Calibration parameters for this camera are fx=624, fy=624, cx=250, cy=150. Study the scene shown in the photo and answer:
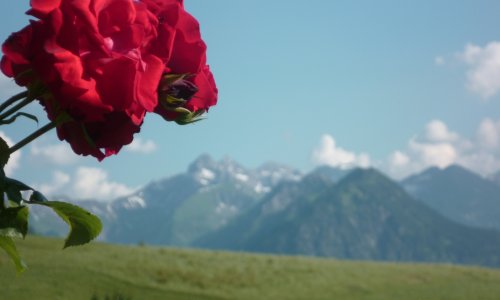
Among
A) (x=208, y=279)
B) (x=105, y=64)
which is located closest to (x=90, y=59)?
(x=105, y=64)

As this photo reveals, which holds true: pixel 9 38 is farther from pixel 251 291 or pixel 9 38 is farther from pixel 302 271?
pixel 302 271

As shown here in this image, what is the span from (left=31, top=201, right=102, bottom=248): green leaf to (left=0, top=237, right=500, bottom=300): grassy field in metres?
4.84

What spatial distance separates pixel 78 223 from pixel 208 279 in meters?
12.6

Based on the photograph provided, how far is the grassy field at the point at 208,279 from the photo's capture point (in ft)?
23.2

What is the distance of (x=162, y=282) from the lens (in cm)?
1190

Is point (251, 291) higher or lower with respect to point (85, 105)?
higher

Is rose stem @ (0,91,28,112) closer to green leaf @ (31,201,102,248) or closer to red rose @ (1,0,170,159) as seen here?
red rose @ (1,0,170,159)

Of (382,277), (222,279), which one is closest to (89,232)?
(222,279)

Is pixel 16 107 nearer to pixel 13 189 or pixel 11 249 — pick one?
pixel 13 189

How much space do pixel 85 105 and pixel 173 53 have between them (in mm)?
239

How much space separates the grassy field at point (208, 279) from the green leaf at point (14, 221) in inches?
191

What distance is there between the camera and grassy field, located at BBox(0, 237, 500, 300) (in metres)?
7.07

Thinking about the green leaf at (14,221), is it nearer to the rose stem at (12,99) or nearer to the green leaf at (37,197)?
the green leaf at (37,197)

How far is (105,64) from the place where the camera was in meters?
1.03
